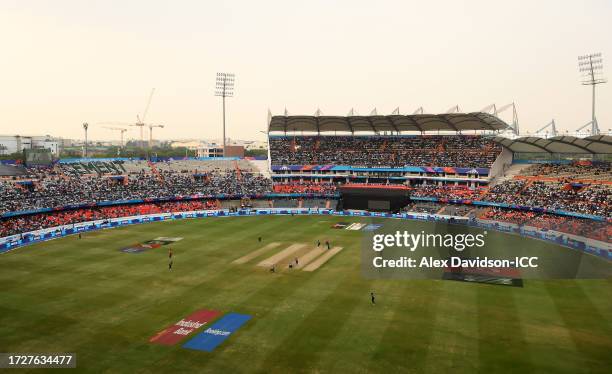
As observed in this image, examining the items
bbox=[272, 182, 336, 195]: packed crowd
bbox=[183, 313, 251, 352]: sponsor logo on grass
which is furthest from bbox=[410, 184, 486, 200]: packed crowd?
bbox=[183, 313, 251, 352]: sponsor logo on grass

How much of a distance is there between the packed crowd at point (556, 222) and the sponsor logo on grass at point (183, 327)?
4374 centimetres

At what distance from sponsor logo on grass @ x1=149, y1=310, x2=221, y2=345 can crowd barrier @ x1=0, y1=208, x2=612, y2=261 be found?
117 feet

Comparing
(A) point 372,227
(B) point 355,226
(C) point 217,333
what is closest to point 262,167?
(B) point 355,226

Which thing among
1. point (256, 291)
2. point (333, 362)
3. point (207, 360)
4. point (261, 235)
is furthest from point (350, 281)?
point (261, 235)

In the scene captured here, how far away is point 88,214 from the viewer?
235ft

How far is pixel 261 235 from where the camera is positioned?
60719mm

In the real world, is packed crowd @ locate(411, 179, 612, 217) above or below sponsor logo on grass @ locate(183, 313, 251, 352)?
above

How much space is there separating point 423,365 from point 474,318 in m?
8.42

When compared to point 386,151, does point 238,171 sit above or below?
below

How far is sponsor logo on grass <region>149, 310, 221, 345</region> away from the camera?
88.4 feet

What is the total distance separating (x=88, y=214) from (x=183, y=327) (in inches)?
2044

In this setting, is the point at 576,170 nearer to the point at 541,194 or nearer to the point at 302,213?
the point at 541,194

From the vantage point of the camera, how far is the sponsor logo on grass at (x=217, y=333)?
26197mm

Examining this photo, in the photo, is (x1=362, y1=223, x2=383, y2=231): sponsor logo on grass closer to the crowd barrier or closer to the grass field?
the crowd barrier
